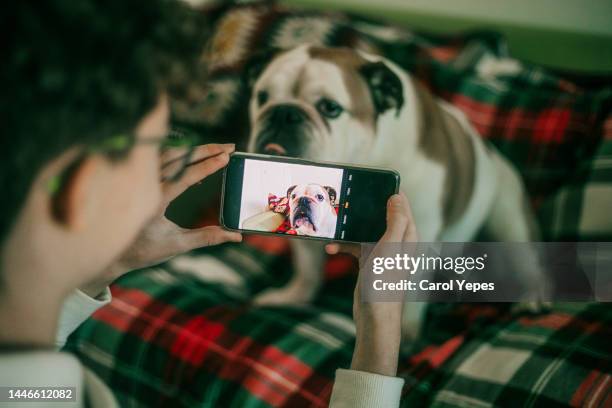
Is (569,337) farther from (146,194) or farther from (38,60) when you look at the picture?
(38,60)

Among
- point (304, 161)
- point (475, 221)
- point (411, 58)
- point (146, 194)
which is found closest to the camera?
point (146, 194)

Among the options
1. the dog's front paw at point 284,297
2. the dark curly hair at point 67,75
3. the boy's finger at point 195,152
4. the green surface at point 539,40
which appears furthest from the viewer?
the green surface at point 539,40

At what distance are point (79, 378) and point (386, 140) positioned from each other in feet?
1.71

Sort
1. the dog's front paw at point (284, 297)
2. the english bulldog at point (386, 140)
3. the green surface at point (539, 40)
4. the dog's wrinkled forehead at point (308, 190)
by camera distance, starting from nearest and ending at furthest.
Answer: the dog's wrinkled forehead at point (308, 190)
the english bulldog at point (386, 140)
the dog's front paw at point (284, 297)
the green surface at point (539, 40)

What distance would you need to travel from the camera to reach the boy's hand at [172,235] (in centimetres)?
61

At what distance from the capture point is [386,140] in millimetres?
793

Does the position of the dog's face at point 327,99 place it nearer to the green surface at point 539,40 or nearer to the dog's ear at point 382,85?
the dog's ear at point 382,85

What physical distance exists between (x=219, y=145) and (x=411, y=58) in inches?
24.5

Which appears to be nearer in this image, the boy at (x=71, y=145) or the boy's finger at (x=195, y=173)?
the boy at (x=71, y=145)

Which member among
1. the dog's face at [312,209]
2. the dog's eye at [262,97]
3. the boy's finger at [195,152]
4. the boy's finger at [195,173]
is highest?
the dog's eye at [262,97]

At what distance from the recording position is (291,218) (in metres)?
0.65

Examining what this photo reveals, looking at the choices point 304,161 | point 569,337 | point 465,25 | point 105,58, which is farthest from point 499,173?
point 105,58

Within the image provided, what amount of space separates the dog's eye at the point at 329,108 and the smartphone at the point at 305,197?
0.14m

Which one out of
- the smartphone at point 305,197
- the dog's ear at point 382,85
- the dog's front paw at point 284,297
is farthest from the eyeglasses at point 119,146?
the dog's front paw at point 284,297
